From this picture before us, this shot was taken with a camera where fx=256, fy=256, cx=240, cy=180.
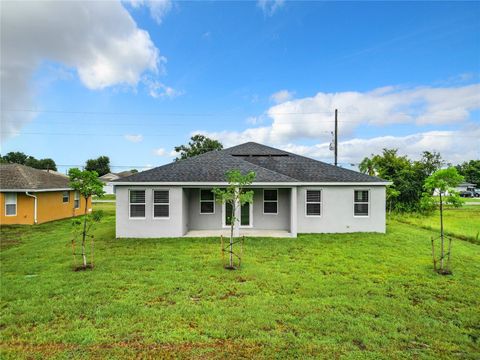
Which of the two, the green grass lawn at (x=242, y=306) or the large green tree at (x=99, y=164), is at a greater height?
the large green tree at (x=99, y=164)

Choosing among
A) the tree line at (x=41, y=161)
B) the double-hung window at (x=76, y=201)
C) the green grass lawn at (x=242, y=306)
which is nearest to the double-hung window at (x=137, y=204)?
the green grass lawn at (x=242, y=306)

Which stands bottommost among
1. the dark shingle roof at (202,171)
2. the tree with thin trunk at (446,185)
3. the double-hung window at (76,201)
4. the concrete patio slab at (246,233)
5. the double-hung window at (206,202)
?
the concrete patio slab at (246,233)

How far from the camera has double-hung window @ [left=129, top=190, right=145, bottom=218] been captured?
39.7 feet

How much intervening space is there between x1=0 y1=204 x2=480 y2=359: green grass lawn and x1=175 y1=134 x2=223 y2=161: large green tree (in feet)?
116

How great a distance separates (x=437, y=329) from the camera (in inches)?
171

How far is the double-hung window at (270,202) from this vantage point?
13.7 metres

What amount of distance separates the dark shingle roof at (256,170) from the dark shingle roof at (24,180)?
9.91 meters

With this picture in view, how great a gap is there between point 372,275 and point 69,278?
8.13 metres

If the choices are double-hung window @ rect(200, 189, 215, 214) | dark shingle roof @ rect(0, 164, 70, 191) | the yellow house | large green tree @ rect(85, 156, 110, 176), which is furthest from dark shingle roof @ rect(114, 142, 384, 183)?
large green tree @ rect(85, 156, 110, 176)

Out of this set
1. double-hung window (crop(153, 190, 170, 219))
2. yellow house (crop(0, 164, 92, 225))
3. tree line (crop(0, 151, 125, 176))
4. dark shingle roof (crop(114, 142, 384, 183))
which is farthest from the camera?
tree line (crop(0, 151, 125, 176))

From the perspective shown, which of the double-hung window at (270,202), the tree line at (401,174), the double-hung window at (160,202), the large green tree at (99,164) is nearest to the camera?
the double-hung window at (160,202)

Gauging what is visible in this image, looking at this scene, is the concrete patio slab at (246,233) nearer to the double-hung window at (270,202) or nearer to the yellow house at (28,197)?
the double-hung window at (270,202)

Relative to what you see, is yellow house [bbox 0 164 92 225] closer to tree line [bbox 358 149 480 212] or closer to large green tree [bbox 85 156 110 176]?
tree line [bbox 358 149 480 212]

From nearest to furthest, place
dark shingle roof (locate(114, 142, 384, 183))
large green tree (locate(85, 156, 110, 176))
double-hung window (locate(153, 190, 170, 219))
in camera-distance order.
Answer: double-hung window (locate(153, 190, 170, 219)), dark shingle roof (locate(114, 142, 384, 183)), large green tree (locate(85, 156, 110, 176))
